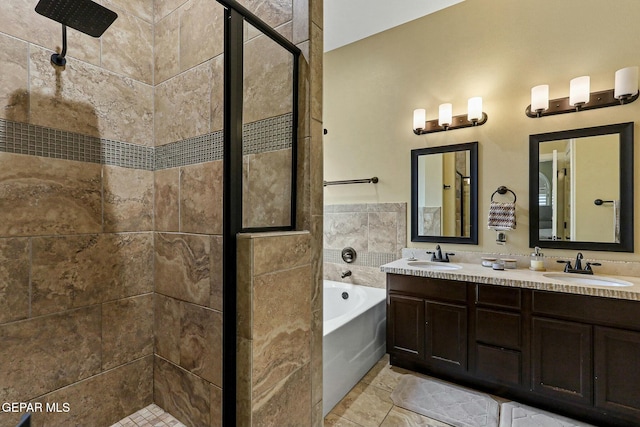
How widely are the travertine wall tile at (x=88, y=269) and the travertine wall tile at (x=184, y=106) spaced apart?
0.59 m

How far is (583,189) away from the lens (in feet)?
7.29

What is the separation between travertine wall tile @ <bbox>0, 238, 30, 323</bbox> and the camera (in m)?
1.19

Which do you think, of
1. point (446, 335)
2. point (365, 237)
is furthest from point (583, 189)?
point (365, 237)

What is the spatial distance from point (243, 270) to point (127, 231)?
2.98 feet

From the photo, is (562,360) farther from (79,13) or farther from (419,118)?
(79,13)

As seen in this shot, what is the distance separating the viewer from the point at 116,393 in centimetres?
151

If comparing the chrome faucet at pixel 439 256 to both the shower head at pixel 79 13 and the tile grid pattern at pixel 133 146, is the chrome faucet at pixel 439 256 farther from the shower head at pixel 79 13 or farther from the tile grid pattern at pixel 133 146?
the shower head at pixel 79 13

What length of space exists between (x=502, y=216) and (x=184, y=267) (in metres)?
2.38

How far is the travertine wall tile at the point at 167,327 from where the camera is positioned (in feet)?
4.95

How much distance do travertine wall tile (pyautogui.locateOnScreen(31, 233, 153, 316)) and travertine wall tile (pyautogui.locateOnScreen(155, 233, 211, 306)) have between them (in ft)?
0.31

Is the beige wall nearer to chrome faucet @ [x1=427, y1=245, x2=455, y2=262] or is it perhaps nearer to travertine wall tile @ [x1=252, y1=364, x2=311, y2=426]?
chrome faucet @ [x1=427, y1=245, x2=455, y2=262]

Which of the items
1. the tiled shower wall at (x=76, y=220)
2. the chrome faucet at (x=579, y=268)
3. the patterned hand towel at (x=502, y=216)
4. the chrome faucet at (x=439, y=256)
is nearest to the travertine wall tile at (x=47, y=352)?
the tiled shower wall at (x=76, y=220)

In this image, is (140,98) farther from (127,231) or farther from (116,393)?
(116,393)

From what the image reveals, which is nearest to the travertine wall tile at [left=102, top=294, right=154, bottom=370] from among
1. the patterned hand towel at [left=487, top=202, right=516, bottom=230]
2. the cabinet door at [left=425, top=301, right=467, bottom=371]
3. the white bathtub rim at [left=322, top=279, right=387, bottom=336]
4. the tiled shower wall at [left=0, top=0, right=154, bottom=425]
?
the tiled shower wall at [left=0, top=0, right=154, bottom=425]
